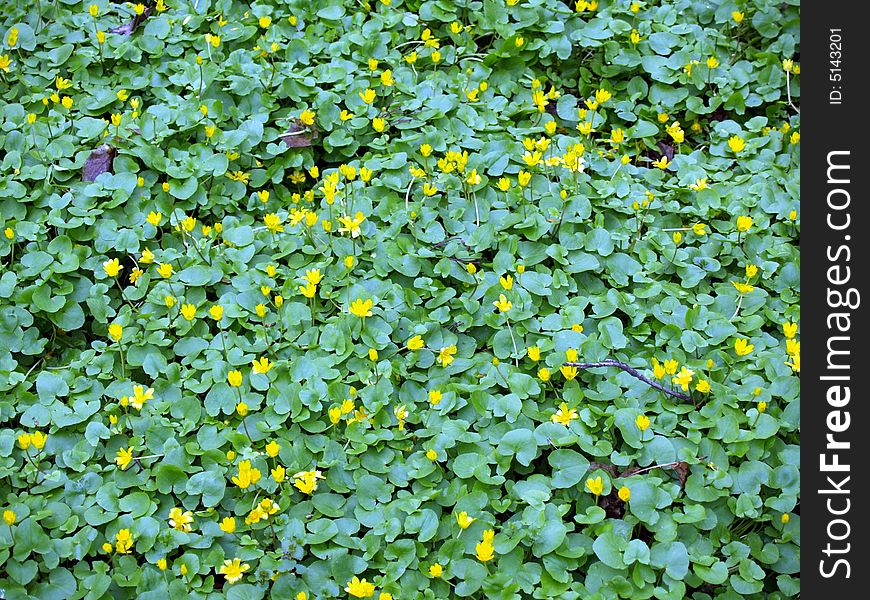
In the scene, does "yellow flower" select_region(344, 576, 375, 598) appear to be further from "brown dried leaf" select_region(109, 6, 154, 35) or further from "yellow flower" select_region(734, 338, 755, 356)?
"brown dried leaf" select_region(109, 6, 154, 35)

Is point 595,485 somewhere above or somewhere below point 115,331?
below

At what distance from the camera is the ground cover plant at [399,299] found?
2367mm

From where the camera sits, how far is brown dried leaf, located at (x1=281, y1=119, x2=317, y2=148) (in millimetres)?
3459

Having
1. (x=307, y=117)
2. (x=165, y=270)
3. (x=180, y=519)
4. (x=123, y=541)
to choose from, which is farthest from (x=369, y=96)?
(x=123, y=541)

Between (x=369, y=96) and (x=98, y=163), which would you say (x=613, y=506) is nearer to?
(x=369, y=96)

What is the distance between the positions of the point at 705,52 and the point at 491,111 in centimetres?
100

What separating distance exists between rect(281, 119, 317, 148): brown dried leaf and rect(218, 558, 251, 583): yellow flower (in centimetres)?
170

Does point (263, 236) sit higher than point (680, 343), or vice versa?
point (263, 236)

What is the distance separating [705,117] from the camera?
12.3 feet

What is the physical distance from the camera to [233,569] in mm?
2270

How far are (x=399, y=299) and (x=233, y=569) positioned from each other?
101cm

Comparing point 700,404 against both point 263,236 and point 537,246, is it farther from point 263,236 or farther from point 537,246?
point 263,236

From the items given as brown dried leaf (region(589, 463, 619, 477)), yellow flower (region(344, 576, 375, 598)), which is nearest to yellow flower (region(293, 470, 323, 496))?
yellow flower (region(344, 576, 375, 598))

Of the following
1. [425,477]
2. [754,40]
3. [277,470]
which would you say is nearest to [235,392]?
[277,470]
